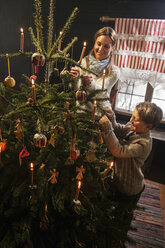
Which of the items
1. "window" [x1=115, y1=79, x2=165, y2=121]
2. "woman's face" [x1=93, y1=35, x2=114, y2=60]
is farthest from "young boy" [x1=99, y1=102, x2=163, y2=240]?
"window" [x1=115, y1=79, x2=165, y2=121]

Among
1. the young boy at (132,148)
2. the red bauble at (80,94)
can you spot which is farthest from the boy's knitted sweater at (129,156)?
the red bauble at (80,94)

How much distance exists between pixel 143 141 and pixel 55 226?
90 centimetres

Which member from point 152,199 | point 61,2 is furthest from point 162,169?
point 61,2

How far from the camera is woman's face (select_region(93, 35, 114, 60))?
219 centimetres

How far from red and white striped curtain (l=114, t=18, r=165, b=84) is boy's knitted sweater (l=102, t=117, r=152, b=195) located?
1738 mm

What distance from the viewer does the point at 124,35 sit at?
9.73 feet

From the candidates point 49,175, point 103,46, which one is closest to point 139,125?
point 49,175

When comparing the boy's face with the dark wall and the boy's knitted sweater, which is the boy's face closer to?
the boy's knitted sweater

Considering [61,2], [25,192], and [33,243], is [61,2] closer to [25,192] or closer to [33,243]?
[25,192]

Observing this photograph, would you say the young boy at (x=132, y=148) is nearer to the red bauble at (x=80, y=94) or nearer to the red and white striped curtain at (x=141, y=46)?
the red bauble at (x=80, y=94)

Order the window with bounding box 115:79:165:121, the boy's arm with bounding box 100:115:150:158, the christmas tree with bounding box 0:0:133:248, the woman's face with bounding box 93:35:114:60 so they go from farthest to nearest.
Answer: the window with bounding box 115:79:165:121
the woman's face with bounding box 93:35:114:60
the boy's arm with bounding box 100:115:150:158
the christmas tree with bounding box 0:0:133:248

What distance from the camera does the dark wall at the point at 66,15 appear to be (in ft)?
8.67

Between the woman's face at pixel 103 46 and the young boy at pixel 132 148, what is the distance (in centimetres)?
100

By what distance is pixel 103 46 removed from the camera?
2197 mm
